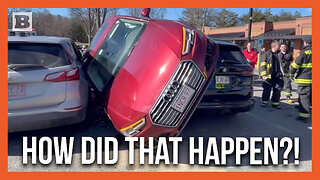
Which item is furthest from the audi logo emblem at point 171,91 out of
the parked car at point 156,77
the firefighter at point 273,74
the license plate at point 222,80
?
the firefighter at point 273,74

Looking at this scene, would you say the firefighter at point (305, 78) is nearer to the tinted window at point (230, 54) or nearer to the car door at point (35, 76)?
the tinted window at point (230, 54)

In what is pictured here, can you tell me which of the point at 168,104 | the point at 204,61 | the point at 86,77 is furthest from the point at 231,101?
the point at 86,77

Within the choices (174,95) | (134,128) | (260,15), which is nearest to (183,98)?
(174,95)

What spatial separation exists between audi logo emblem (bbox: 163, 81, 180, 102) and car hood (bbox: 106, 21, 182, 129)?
0.25 feet

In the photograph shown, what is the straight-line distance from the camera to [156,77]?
123 inches

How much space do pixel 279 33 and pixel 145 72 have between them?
28247 millimetres

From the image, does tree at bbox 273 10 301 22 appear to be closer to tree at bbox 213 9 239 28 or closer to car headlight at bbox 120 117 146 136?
tree at bbox 213 9 239 28

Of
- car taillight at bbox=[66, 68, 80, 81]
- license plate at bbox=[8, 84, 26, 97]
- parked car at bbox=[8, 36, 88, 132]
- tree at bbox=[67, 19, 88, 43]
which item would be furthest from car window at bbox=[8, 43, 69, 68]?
tree at bbox=[67, 19, 88, 43]

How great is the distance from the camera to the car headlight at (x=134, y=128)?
3.10 metres

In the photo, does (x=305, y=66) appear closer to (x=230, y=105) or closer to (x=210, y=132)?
(x=230, y=105)

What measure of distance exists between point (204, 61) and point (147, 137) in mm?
1196

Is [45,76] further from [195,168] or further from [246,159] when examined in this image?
[246,159]

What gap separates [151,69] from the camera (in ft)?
10.5

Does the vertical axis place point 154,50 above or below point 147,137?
above
